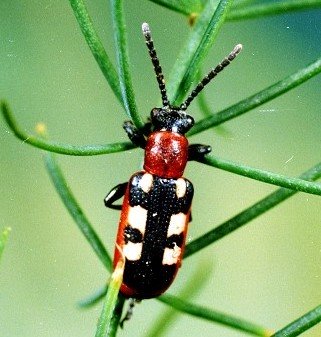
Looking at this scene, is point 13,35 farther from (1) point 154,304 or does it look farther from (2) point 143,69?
(1) point 154,304

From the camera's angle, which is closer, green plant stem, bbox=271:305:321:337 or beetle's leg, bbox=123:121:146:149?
green plant stem, bbox=271:305:321:337

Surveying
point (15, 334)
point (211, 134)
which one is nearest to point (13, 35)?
point (211, 134)

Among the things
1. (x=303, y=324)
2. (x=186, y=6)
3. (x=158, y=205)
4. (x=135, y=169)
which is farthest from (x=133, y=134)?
(x=135, y=169)

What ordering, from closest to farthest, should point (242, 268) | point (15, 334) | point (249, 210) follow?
point (249, 210), point (15, 334), point (242, 268)

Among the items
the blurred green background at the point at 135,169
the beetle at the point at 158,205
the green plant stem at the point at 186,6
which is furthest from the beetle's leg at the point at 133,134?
the blurred green background at the point at 135,169

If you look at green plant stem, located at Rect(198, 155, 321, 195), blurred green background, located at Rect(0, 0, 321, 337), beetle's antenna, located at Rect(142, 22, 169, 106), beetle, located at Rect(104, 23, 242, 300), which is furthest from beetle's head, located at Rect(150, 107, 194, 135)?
blurred green background, located at Rect(0, 0, 321, 337)

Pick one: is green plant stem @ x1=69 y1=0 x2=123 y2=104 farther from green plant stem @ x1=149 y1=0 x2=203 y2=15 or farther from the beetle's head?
the beetle's head

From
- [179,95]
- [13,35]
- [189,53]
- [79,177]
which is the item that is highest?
[13,35]
